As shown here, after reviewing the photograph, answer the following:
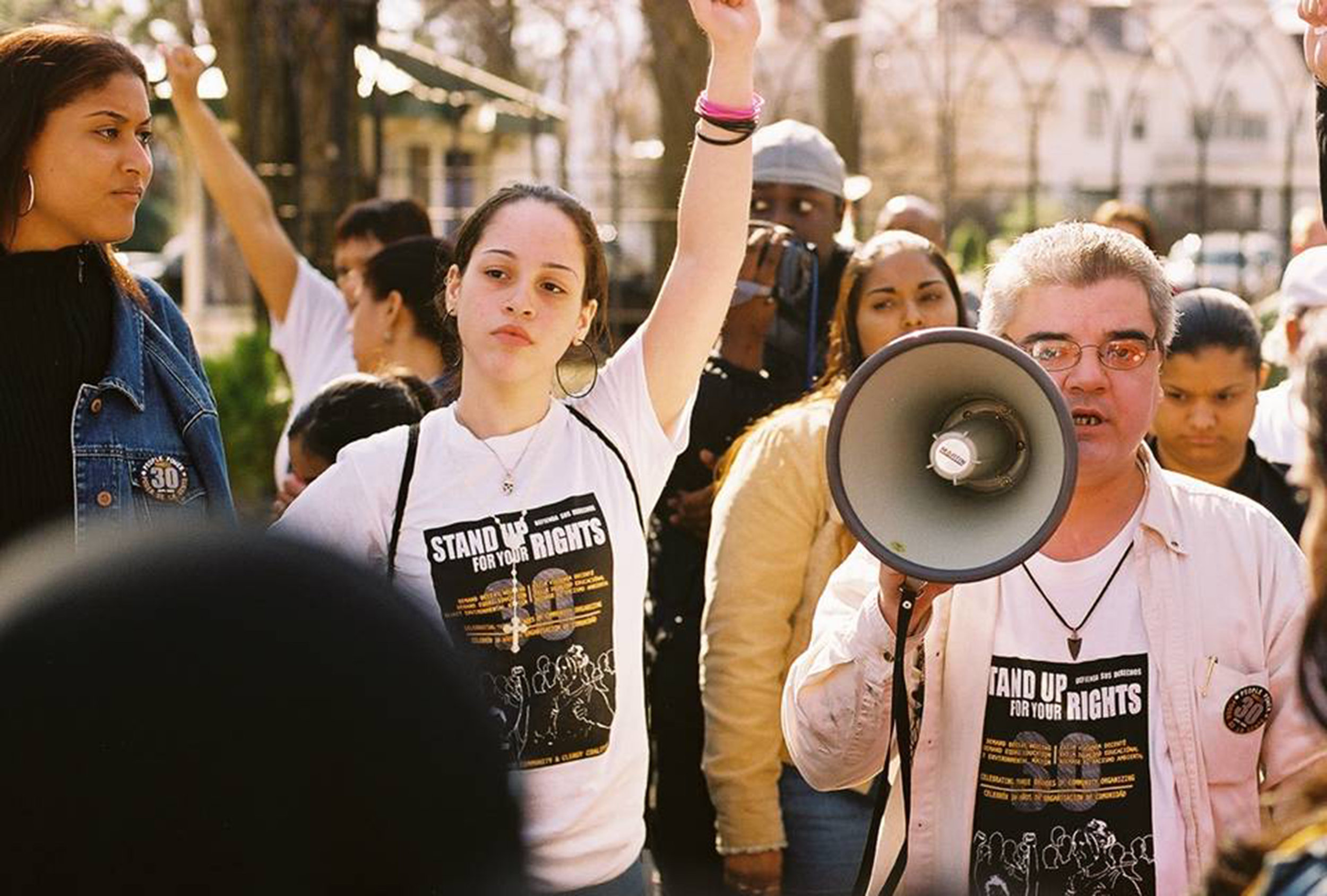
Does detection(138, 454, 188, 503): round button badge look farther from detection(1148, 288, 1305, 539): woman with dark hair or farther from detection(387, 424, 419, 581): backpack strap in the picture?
detection(1148, 288, 1305, 539): woman with dark hair

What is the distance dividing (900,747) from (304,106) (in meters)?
7.13

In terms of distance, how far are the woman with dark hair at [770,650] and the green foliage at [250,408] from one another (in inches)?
213

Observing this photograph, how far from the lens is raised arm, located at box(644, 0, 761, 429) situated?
2881mm

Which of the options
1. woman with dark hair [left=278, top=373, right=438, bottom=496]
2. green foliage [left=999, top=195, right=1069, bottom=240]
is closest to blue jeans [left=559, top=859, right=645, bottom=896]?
woman with dark hair [left=278, top=373, right=438, bottom=496]

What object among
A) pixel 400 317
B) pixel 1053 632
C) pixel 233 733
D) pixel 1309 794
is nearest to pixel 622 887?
pixel 1053 632

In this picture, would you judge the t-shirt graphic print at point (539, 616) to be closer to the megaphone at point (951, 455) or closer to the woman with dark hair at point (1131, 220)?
A: the megaphone at point (951, 455)

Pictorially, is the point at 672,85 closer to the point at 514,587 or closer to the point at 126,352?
the point at 126,352

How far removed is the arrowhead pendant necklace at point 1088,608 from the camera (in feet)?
8.45

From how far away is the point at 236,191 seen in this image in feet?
16.3

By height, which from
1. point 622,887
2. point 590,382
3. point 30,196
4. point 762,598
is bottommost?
point 622,887

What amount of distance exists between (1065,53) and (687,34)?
1.83 meters

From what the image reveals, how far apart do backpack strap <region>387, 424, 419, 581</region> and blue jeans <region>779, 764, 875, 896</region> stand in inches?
48.9

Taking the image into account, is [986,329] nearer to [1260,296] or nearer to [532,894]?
[532,894]

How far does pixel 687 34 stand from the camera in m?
8.76
